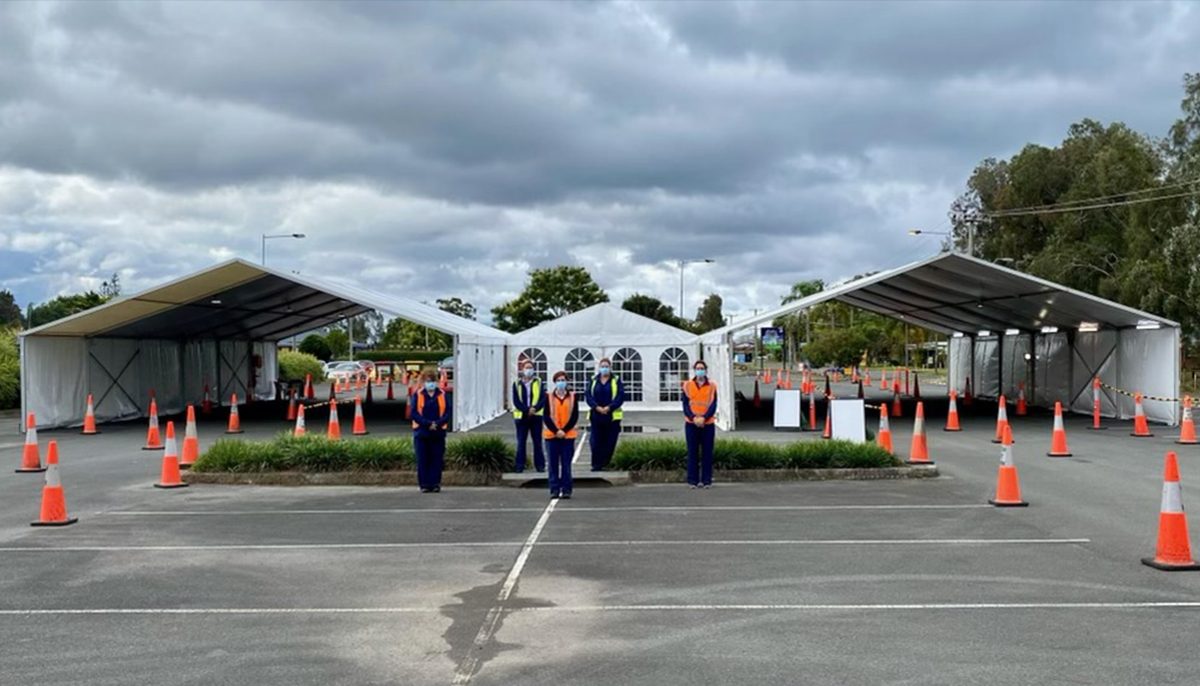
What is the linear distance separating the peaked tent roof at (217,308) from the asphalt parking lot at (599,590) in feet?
40.3

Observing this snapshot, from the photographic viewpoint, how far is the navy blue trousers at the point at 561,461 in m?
13.7

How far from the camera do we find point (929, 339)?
395ft

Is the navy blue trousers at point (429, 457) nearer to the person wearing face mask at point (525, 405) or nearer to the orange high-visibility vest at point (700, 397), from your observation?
the person wearing face mask at point (525, 405)

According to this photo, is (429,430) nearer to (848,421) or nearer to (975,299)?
(848,421)

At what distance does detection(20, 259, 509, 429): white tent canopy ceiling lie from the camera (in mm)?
26172

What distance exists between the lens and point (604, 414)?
15.5 m

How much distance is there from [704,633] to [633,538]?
3673 mm

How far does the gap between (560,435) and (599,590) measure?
538 cm

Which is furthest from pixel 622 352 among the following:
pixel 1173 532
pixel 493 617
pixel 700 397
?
pixel 493 617

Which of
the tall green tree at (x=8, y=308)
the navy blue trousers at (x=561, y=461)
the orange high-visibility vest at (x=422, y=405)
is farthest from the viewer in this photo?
the tall green tree at (x=8, y=308)

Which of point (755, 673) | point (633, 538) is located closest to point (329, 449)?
point (633, 538)

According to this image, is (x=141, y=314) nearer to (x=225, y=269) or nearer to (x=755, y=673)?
(x=225, y=269)

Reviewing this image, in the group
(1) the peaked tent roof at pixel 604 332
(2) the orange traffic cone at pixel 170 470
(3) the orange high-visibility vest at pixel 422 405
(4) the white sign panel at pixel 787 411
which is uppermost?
(1) the peaked tent roof at pixel 604 332

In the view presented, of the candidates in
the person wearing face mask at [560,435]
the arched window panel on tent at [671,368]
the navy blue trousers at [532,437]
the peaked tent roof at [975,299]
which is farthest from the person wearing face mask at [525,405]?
the arched window panel on tent at [671,368]
